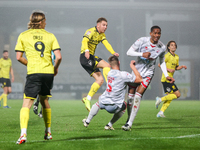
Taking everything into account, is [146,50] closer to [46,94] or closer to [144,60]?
[144,60]

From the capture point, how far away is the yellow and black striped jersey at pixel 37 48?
3570 millimetres

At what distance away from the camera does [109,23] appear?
2608 cm

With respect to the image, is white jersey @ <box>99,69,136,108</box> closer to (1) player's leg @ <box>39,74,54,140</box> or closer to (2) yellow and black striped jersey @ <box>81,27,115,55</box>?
(1) player's leg @ <box>39,74,54,140</box>

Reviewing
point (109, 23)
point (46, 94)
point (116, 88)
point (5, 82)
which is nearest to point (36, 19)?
point (46, 94)

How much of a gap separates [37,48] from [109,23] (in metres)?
23.0

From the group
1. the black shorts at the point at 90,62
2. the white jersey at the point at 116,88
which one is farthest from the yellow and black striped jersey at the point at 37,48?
the black shorts at the point at 90,62

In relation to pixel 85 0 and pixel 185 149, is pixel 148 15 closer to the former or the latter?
pixel 85 0

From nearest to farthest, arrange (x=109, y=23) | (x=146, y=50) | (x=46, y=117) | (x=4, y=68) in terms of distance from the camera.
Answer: (x=46, y=117) → (x=146, y=50) → (x=4, y=68) → (x=109, y=23)

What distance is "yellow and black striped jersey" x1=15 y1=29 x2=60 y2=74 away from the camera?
3570mm

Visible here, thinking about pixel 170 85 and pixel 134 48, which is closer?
pixel 134 48

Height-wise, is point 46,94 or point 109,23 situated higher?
point 109,23

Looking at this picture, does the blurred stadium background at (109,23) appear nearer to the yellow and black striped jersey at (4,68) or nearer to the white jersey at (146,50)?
the yellow and black striped jersey at (4,68)

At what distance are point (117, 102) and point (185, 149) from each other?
1343mm

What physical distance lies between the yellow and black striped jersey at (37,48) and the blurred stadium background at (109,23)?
66.8 feet
